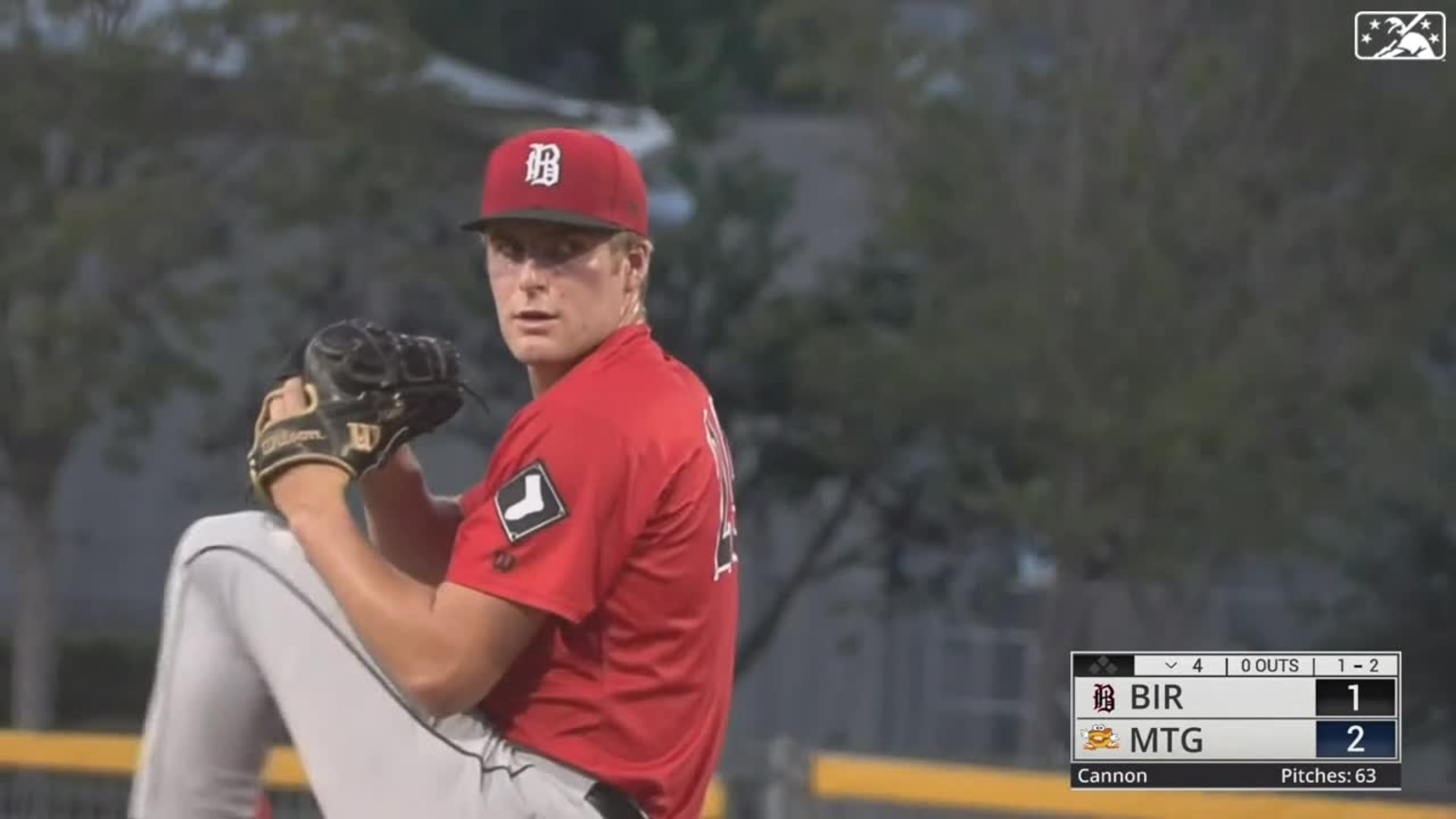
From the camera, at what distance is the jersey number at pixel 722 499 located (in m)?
3.17

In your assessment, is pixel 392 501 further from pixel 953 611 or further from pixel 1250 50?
pixel 953 611

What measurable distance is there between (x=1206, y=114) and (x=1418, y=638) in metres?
2.88

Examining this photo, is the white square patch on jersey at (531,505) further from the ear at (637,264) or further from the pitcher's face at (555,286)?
the ear at (637,264)

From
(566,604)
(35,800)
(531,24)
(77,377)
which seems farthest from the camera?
(531,24)

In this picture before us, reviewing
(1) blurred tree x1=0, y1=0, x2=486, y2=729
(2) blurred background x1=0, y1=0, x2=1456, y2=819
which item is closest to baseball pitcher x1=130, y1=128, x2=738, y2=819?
(2) blurred background x1=0, y1=0, x2=1456, y2=819

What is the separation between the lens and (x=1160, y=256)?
1102 centimetres

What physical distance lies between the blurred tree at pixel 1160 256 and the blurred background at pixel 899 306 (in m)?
0.02

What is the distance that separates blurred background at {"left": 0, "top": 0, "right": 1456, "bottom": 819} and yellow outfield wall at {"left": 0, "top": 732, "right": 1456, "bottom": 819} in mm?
3968

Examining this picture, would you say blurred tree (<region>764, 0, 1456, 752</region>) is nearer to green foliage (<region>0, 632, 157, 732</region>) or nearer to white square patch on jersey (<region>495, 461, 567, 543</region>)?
green foliage (<region>0, 632, 157, 732</region>)

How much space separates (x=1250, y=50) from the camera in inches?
417

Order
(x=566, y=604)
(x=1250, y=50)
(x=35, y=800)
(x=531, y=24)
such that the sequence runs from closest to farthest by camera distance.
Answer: (x=566, y=604)
(x=35, y=800)
(x=1250, y=50)
(x=531, y=24)

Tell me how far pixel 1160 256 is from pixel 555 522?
27.6ft

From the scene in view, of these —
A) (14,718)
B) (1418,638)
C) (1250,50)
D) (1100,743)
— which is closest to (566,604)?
(1100,743)

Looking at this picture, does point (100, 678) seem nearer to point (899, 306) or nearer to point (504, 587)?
point (899, 306)
